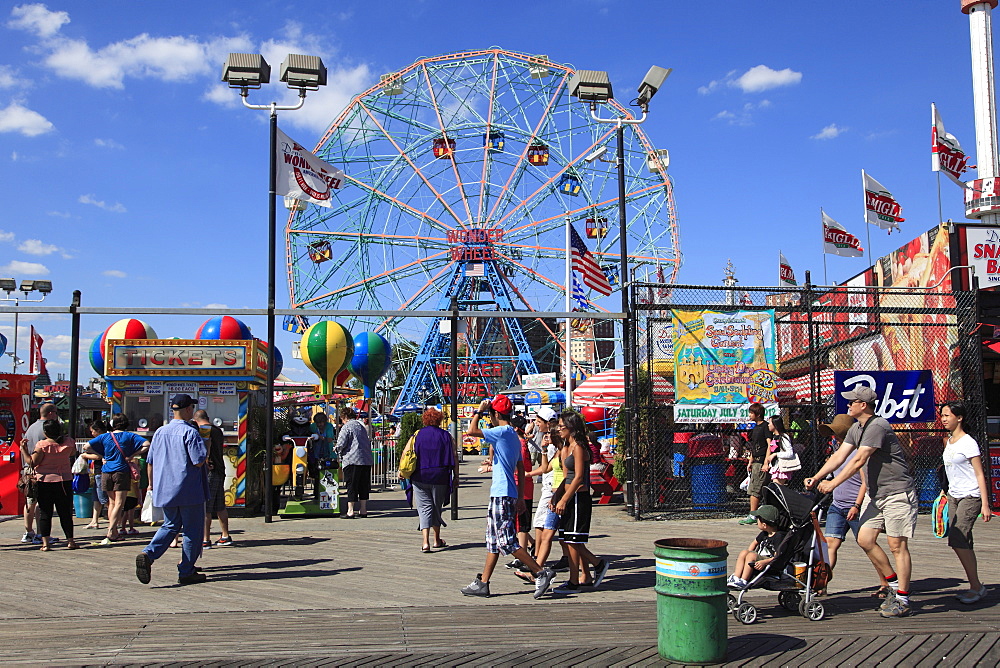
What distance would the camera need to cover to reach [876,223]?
19812 millimetres

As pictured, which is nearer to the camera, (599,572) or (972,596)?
(972,596)

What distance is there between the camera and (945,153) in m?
18.2

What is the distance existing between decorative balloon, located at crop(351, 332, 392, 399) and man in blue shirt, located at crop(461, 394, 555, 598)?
59.4ft

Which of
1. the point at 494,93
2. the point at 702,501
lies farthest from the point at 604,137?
the point at 702,501

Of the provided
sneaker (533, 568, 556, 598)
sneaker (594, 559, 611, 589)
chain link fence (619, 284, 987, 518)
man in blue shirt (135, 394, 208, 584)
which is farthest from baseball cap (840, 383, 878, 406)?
man in blue shirt (135, 394, 208, 584)

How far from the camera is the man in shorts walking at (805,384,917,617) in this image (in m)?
6.04

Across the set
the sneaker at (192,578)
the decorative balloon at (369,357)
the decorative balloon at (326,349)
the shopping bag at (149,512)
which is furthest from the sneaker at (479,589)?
the decorative balloon at (369,357)

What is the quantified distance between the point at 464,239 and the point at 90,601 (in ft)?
100

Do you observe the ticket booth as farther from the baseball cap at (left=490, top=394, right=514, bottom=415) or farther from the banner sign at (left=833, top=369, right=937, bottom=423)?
the banner sign at (left=833, top=369, right=937, bottom=423)

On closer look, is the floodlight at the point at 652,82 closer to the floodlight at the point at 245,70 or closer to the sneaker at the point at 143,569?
the floodlight at the point at 245,70

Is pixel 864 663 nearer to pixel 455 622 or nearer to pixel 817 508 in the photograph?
pixel 817 508

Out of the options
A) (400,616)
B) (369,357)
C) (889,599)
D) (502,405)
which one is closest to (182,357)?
(502,405)

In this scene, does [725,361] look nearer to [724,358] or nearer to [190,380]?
[724,358]

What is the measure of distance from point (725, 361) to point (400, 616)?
6714mm
